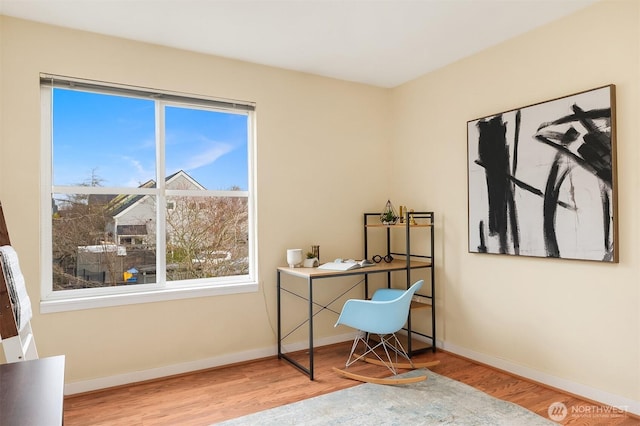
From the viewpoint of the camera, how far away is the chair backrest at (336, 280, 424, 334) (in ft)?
9.82

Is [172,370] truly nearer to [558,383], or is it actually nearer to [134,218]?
[134,218]

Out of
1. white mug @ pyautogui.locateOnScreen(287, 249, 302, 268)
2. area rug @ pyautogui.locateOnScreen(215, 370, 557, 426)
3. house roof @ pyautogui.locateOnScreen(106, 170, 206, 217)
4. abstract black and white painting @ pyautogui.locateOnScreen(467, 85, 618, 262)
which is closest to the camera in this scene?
area rug @ pyautogui.locateOnScreen(215, 370, 557, 426)

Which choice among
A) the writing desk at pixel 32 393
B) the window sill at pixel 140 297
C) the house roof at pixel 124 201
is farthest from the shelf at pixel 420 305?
the writing desk at pixel 32 393

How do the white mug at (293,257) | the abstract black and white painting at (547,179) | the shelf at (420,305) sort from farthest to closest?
the shelf at (420,305) < the white mug at (293,257) < the abstract black and white painting at (547,179)

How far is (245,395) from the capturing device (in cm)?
287

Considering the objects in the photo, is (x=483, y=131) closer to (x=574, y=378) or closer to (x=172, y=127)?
(x=574, y=378)

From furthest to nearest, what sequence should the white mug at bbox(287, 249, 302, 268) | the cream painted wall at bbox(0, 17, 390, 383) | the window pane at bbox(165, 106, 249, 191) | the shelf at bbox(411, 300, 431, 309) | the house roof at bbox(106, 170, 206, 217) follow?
the shelf at bbox(411, 300, 431, 309) → the white mug at bbox(287, 249, 302, 268) → the window pane at bbox(165, 106, 249, 191) → the house roof at bbox(106, 170, 206, 217) → the cream painted wall at bbox(0, 17, 390, 383)

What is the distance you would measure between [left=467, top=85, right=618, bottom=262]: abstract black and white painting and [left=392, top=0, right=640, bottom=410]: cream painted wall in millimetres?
82

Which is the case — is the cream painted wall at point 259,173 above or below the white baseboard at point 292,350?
above

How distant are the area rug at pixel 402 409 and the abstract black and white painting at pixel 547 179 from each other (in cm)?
112

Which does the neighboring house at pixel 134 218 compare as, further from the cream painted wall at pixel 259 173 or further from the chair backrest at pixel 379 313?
the chair backrest at pixel 379 313

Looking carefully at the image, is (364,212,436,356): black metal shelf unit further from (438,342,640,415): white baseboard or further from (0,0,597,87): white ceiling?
(0,0,597,87): white ceiling

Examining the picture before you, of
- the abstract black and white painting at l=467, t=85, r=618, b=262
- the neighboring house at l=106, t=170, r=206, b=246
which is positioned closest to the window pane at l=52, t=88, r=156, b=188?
the neighboring house at l=106, t=170, r=206, b=246

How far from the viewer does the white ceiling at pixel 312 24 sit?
2.65m
